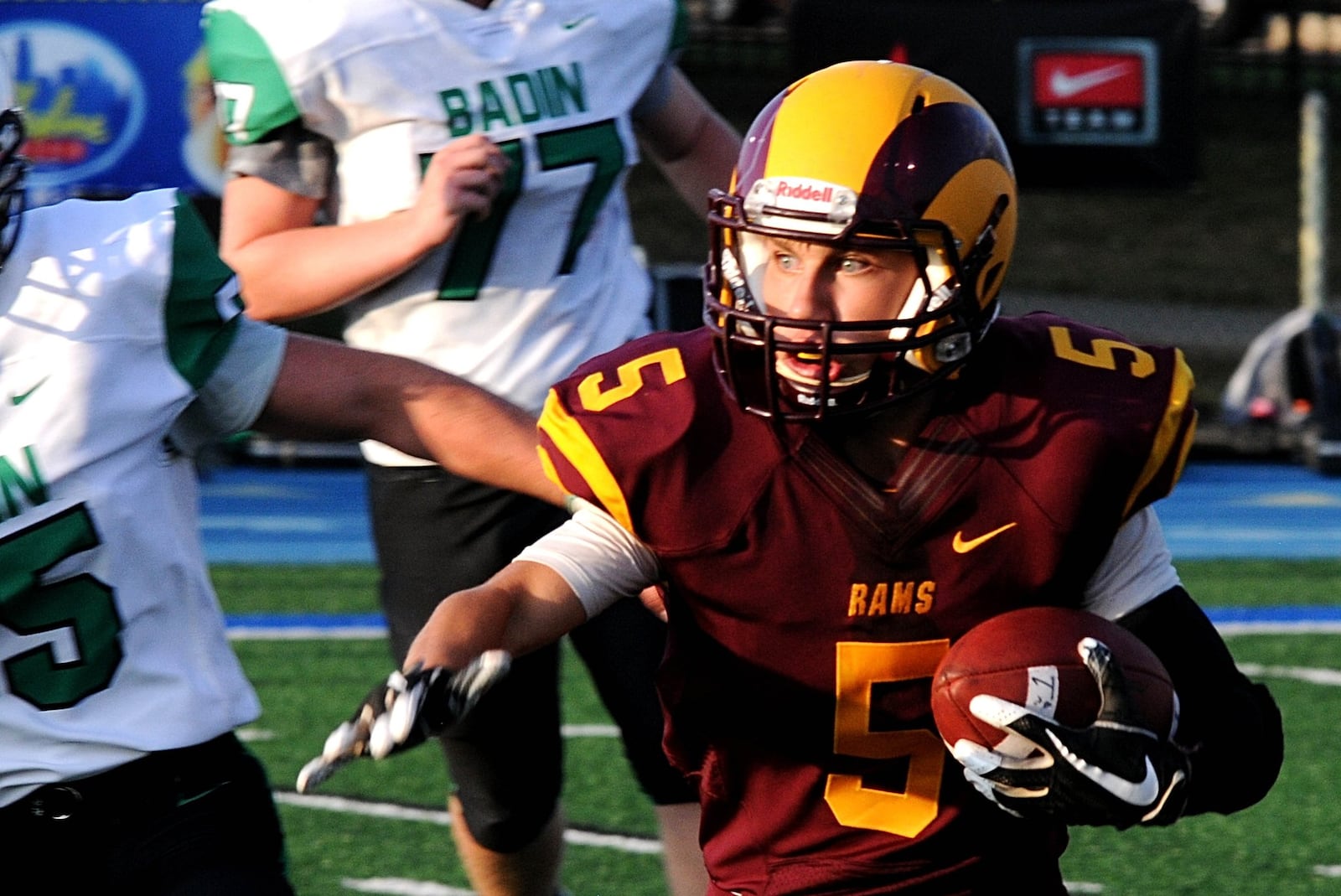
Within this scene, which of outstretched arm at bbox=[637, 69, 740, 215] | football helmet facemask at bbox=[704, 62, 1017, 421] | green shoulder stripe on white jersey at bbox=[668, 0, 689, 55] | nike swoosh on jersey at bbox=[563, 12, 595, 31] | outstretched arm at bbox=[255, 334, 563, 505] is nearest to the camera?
football helmet facemask at bbox=[704, 62, 1017, 421]

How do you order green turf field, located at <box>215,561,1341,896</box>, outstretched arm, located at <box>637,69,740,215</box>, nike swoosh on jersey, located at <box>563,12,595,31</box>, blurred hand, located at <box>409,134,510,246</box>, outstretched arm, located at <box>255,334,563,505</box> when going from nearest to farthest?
outstretched arm, located at <box>255,334,563,505</box>
blurred hand, located at <box>409,134,510,246</box>
nike swoosh on jersey, located at <box>563,12,595,31</box>
outstretched arm, located at <box>637,69,740,215</box>
green turf field, located at <box>215,561,1341,896</box>

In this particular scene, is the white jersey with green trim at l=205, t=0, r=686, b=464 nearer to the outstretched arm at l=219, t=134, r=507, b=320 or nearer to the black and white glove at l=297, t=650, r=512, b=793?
the outstretched arm at l=219, t=134, r=507, b=320

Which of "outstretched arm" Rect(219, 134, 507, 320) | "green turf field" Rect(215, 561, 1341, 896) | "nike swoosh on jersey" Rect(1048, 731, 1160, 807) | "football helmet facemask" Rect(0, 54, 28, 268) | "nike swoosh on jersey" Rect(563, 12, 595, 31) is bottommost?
"green turf field" Rect(215, 561, 1341, 896)

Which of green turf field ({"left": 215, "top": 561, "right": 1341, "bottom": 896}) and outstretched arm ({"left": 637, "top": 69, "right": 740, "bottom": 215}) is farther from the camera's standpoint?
green turf field ({"left": 215, "top": 561, "right": 1341, "bottom": 896})

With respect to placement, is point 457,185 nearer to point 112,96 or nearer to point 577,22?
point 577,22

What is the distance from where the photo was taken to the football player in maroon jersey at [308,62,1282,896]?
2363 mm

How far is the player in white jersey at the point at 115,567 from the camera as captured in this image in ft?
7.80

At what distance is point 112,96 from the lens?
28.6 feet

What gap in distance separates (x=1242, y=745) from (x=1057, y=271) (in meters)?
11.3

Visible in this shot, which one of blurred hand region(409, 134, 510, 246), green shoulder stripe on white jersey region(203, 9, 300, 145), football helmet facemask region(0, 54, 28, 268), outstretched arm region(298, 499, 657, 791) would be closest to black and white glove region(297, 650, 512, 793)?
outstretched arm region(298, 499, 657, 791)

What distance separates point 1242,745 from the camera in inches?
93.8

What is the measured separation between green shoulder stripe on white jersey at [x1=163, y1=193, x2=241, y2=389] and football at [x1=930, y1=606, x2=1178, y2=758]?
2.96 ft

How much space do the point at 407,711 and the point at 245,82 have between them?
1584 mm

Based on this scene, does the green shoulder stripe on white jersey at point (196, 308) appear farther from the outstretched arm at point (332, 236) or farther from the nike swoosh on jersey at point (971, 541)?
the nike swoosh on jersey at point (971, 541)
